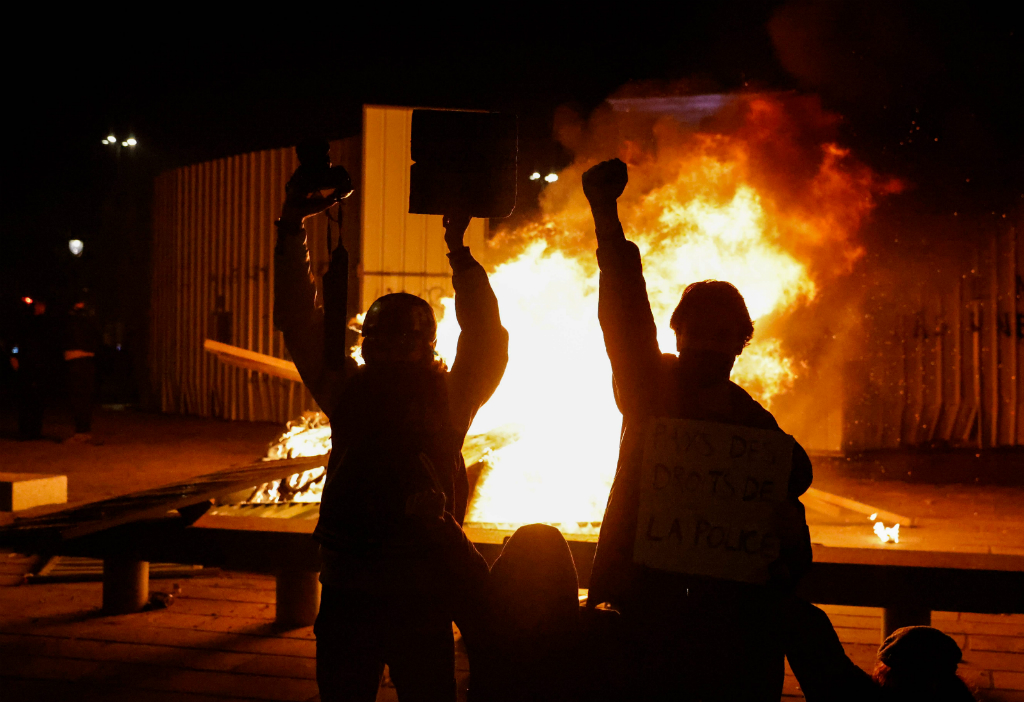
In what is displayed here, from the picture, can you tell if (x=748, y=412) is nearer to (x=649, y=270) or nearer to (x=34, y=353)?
(x=649, y=270)

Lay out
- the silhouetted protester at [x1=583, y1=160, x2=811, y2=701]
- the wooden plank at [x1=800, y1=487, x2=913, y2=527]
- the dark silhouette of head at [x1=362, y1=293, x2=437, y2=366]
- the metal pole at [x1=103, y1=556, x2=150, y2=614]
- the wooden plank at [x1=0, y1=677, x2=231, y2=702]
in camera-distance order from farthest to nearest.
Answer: the wooden plank at [x1=800, y1=487, x2=913, y2=527]
the metal pole at [x1=103, y1=556, x2=150, y2=614]
the wooden plank at [x1=0, y1=677, x2=231, y2=702]
the dark silhouette of head at [x1=362, y1=293, x2=437, y2=366]
the silhouetted protester at [x1=583, y1=160, x2=811, y2=701]

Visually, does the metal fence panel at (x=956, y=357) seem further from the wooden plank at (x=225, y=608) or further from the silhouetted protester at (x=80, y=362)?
the silhouetted protester at (x=80, y=362)

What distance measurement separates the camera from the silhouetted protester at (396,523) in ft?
6.14

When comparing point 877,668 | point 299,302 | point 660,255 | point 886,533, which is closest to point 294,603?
point 299,302

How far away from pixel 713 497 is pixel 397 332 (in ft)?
2.70

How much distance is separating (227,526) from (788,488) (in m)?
2.91

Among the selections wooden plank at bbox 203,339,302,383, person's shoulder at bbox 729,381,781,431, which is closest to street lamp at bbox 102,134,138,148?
wooden plank at bbox 203,339,302,383

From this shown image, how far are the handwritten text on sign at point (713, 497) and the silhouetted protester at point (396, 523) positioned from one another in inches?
17.7

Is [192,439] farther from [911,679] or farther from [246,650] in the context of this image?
[911,679]

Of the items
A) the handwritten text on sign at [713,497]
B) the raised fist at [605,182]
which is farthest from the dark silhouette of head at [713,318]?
the raised fist at [605,182]

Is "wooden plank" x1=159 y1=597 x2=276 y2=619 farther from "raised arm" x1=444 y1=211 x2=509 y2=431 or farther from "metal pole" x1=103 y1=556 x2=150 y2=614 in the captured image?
"raised arm" x1=444 y1=211 x2=509 y2=431

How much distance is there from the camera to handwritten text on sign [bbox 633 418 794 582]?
1.82 metres

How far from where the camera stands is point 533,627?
1.85m

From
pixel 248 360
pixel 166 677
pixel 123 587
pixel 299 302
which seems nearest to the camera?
pixel 299 302
